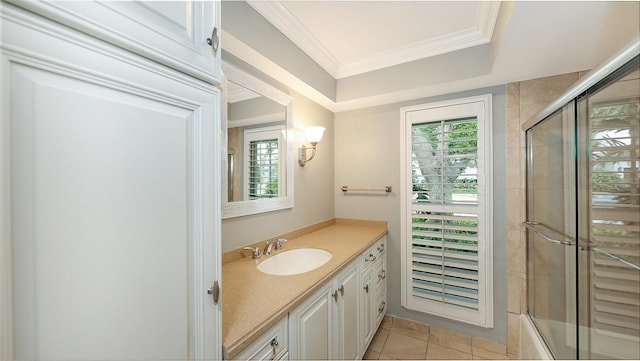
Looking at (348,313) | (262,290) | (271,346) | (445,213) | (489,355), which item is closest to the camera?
(271,346)

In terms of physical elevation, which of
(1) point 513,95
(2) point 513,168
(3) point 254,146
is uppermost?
(1) point 513,95

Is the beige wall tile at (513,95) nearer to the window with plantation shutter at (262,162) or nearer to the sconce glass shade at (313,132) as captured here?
the sconce glass shade at (313,132)

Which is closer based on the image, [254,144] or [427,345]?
[254,144]

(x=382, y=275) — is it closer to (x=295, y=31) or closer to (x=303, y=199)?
(x=303, y=199)

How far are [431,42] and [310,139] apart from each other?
1.24m

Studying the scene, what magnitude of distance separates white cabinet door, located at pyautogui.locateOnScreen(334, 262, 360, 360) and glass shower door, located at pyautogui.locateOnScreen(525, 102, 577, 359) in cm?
118

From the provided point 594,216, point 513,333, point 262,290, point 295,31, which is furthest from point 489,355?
point 295,31

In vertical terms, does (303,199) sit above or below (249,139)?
below

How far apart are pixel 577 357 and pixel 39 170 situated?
231cm

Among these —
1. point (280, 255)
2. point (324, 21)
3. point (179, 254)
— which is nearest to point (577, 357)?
point (280, 255)

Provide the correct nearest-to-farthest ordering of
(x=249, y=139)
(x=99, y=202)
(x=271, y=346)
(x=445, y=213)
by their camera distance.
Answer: (x=99, y=202)
(x=271, y=346)
(x=249, y=139)
(x=445, y=213)

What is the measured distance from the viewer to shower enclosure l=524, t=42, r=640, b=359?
1122 millimetres

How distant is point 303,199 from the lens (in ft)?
7.27

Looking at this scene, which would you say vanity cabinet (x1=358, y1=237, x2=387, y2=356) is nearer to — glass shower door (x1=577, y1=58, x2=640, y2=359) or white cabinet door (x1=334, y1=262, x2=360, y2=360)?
white cabinet door (x1=334, y1=262, x2=360, y2=360)
